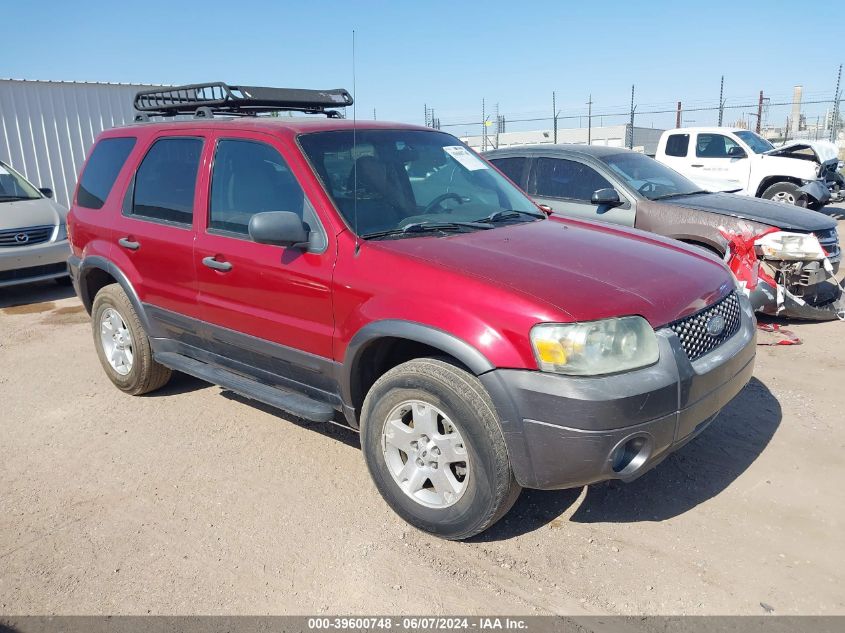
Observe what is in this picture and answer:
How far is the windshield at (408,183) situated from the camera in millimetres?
3535

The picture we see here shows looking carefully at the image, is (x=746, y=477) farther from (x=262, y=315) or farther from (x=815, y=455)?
(x=262, y=315)

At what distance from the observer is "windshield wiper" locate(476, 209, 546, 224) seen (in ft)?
12.6

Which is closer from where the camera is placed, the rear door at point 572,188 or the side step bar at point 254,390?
the side step bar at point 254,390

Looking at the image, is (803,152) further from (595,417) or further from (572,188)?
(595,417)

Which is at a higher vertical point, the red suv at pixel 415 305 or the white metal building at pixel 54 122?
the white metal building at pixel 54 122

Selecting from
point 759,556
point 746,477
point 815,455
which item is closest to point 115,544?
point 759,556

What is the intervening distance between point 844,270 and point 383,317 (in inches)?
287

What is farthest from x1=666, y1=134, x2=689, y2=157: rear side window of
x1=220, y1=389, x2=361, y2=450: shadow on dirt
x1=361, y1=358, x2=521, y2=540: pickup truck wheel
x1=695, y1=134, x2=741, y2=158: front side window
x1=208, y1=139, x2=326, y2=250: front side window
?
x1=361, y1=358, x2=521, y2=540: pickup truck wheel

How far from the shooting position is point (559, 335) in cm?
268

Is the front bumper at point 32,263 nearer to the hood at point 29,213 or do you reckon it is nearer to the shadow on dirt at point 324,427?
the hood at point 29,213

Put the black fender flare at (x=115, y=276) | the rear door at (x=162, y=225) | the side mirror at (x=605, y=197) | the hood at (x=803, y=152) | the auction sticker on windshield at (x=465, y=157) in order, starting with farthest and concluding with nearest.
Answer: the hood at (x=803, y=152), the side mirror at (x=605, y=197), the black fender flare at (x=115, y=276), the auction sticker on windshield at (x=465, y=157), the rear door at (x=162, y=225)

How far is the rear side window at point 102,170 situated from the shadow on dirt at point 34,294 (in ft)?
11.4

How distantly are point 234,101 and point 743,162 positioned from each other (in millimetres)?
10967

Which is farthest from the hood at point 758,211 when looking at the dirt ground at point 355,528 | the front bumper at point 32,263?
the front bumper at point 32,263
